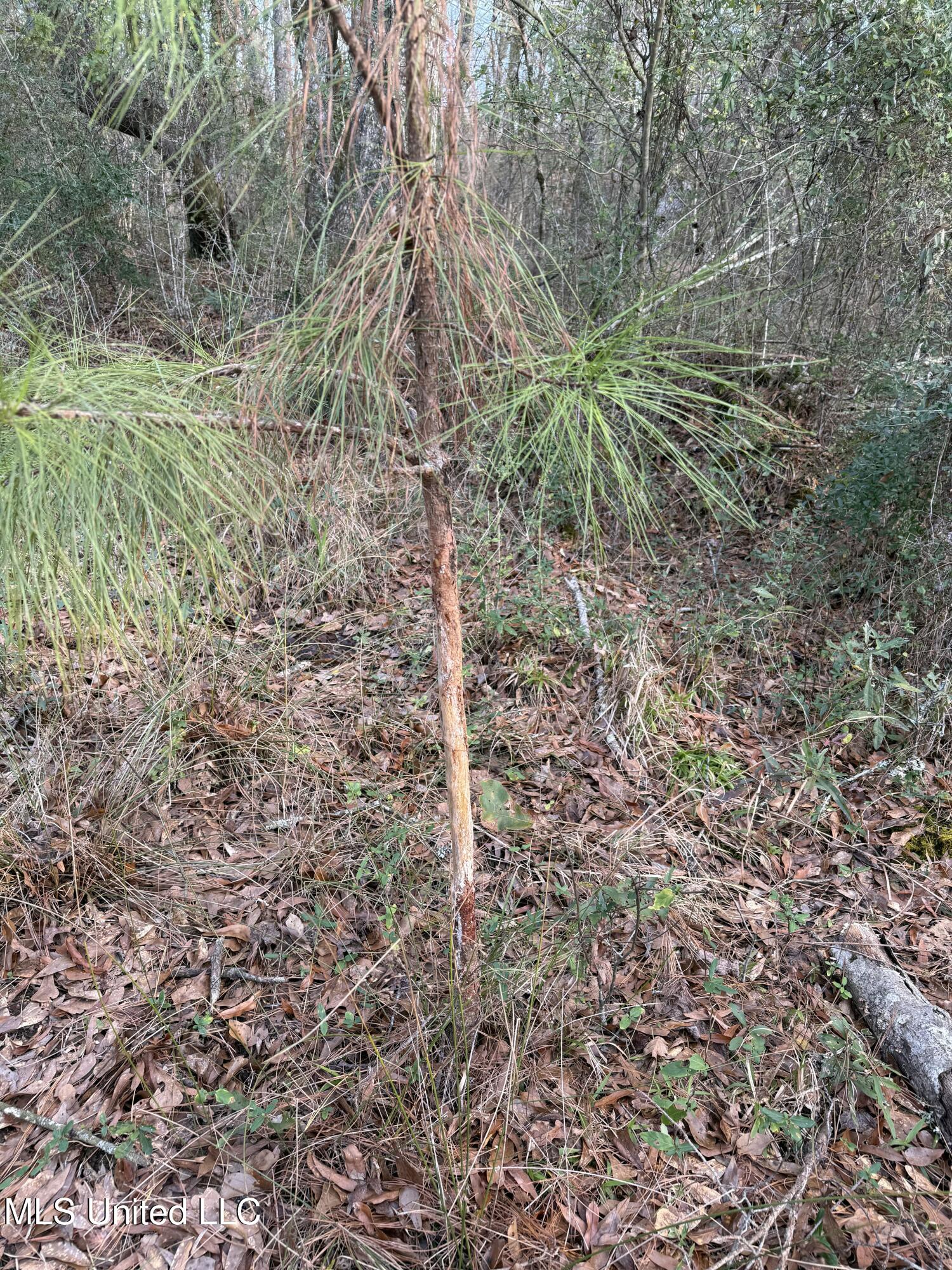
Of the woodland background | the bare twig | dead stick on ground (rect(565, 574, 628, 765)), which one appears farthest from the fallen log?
the bare twig

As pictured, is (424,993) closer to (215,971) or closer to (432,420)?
(215,971)

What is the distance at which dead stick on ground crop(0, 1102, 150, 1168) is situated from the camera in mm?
1676

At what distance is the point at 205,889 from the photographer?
7.68ft

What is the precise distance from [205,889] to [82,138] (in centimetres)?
637

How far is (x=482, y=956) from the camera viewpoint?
1.95m

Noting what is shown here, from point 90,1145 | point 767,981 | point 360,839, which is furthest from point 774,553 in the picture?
point 90,1145

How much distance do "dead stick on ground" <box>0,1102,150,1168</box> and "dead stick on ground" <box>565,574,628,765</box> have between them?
201cm

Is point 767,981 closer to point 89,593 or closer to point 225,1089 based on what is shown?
point 225,1089

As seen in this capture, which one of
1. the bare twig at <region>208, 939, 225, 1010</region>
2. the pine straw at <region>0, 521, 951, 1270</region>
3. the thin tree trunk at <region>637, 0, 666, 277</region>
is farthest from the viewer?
the thin tree trunk at <region>637, 0, 666, 277</region>

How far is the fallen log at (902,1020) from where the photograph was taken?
1789 millimetres

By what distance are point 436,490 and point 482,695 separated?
1818mm

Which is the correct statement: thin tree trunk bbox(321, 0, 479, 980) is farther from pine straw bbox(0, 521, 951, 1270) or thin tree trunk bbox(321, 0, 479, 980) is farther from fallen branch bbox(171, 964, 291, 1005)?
fallen branch bbox(171, 964, 291, 1005)

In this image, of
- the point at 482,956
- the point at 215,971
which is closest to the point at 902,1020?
→ the point at 482,956

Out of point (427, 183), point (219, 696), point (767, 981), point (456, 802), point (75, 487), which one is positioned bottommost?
point (767, 981)
